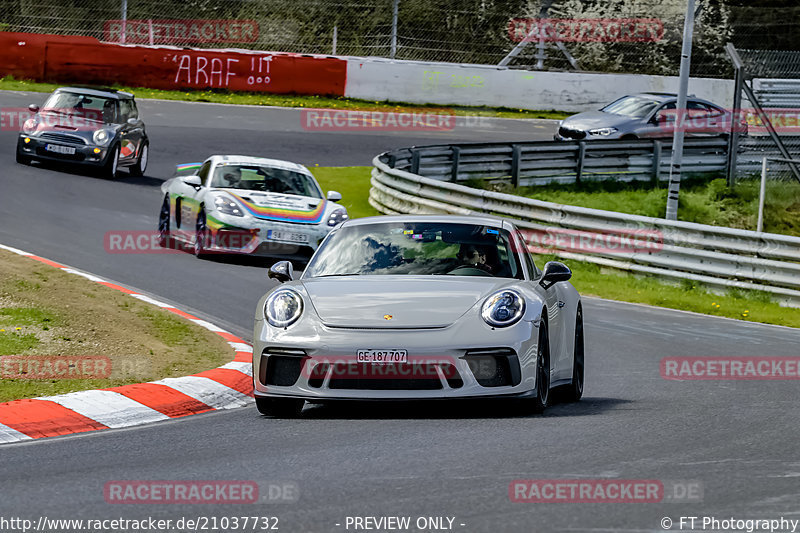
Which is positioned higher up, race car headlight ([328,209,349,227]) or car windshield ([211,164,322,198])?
car windshield ([211,164,322,198])

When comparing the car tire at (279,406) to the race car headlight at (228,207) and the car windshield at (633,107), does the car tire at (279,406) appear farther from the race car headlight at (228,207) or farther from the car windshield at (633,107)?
the car windshield at (633,107)

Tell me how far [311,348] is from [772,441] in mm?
2656

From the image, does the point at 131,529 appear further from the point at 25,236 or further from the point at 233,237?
the point at 25,236

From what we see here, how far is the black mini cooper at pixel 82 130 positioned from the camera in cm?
2431

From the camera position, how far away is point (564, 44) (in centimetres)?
3972

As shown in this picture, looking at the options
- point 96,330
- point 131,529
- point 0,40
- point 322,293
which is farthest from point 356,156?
point 131,529

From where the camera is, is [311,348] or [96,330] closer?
[311,348]

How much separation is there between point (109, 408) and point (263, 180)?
10.0m

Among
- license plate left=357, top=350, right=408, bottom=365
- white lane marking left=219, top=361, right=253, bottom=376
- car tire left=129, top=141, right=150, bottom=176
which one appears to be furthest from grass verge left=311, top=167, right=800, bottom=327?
license plate left=357, top=350, right=408, bottom=365

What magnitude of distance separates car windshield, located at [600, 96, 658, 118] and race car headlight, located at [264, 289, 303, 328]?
23.7m

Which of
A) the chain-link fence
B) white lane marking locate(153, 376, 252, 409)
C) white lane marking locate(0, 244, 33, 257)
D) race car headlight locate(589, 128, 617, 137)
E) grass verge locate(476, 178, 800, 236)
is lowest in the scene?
grass verge locate(476, 178, 800, 236)

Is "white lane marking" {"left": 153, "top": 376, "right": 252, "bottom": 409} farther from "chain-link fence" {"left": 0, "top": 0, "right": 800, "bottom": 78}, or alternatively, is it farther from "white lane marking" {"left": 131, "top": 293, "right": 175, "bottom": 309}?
"chain-link fence" {"left": 0, "top": 0, "right": 800, "bottom": 78}

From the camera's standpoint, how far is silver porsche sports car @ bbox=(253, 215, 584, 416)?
7949mm

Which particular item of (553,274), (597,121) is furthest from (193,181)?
(597,121)
